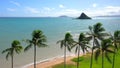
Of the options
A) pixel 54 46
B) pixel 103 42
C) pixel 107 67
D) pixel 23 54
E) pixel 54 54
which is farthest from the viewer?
pixel 54 46

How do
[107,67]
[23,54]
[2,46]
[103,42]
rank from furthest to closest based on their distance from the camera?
[2,46] < [23,54] < [107,67] < [103,42]

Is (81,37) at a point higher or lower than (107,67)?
higher

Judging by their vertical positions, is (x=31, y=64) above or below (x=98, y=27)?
below

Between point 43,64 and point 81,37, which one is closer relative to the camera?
point 81,37

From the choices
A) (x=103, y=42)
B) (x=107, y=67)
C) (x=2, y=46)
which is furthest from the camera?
(x=2, y=46)

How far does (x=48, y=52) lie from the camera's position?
83750 millimetres

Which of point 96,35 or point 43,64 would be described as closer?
point 96,35

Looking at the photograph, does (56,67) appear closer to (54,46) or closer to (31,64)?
(31,64)

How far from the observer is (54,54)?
82.0 m

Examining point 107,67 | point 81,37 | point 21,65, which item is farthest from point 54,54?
point 81,37

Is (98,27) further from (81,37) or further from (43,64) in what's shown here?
(43,64)

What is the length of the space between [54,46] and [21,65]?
100 feet

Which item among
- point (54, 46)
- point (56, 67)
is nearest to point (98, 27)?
point (56, 67)

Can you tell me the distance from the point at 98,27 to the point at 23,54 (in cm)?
3918
